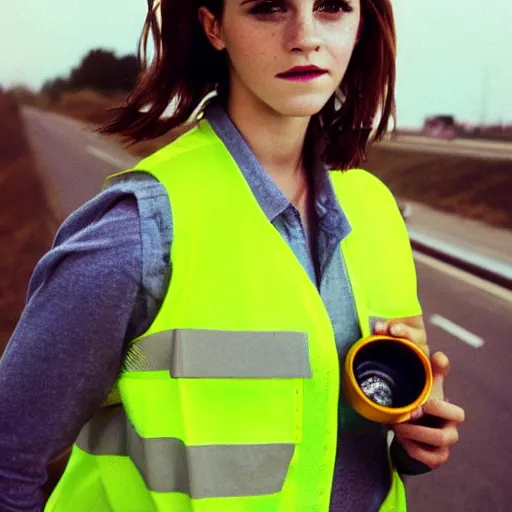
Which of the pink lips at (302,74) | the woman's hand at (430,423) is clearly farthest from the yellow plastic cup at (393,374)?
the pink lips at (302,74)

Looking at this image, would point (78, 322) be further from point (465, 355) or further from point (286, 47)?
point (465, 355)

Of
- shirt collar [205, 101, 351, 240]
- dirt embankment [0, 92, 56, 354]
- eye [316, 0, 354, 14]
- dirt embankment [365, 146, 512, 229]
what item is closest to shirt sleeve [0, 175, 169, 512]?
shirt collar [205, 101, 351, 240]

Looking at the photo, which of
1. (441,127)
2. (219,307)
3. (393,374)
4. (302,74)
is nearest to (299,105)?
Result: (302,74)

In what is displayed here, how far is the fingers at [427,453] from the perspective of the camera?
677 millimetres

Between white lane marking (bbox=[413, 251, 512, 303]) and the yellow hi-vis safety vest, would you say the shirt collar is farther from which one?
white lane marking (bbox=[413, 251, 512, 303])

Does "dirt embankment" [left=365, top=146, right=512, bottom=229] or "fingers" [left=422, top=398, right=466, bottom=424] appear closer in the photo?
"fingers" [left=422, top=398, right=466, bottom=424]

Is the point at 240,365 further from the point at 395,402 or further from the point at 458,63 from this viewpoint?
the point at 458,63

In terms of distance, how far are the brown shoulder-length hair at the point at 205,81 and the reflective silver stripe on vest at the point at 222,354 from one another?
238mm

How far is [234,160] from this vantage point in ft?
2.00

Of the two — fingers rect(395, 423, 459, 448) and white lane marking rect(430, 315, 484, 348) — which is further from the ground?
fingers rect(395, 423, 459, 448)

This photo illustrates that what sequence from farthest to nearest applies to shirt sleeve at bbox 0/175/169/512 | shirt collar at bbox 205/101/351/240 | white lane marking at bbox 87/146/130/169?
white lane marking at bbox 87/146/130/169, shirt collar at bbox 205/101/351/240, shirt sleeve at bbox 0/175/169/512

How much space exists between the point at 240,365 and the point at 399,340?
6.9 inches

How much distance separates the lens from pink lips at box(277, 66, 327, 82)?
0.57 m

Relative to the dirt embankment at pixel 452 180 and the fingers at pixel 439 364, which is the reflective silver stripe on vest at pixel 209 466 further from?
the dirt embankment at pixel 452 180
